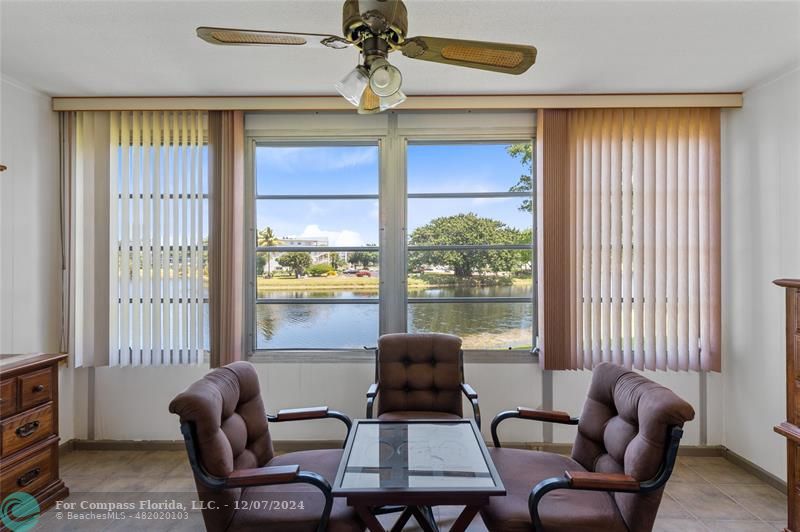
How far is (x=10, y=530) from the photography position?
7.74 feet

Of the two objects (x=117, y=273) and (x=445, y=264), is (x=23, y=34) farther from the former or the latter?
(x=445, y=264)

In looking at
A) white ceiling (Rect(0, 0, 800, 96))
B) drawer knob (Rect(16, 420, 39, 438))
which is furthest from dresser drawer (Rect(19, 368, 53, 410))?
white ceiling (Rect(0, 0, 800, 96))

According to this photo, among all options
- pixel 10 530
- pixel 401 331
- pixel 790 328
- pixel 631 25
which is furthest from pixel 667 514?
pixel 10 530

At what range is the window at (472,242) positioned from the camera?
3480mm

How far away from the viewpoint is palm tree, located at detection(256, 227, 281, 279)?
11.5 feet

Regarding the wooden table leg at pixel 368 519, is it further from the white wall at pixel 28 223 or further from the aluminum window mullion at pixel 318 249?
the white wall at pixel 28 223

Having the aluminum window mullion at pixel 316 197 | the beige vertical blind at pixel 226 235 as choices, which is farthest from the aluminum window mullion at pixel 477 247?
the beige vertical blind at pixel 226 235

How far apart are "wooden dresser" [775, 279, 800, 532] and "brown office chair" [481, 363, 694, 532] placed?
3.03 feet

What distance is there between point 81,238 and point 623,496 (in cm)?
412

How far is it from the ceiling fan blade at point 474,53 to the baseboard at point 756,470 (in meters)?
3.28

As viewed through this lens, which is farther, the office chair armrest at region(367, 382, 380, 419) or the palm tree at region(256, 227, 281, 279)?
the palm tree at region(256, 227, 281, 279)

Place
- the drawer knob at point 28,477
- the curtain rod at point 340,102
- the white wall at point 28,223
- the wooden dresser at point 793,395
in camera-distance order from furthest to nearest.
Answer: the curtain rod at point 340,102 < the white wall at point 28,223 < the drawer knob at point 28,477 < the wooden dresser at point 793,395

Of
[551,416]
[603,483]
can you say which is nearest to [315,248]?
[551,416]

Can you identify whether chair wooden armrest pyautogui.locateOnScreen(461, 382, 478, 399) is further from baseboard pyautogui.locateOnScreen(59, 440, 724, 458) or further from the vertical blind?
the vertical blind
